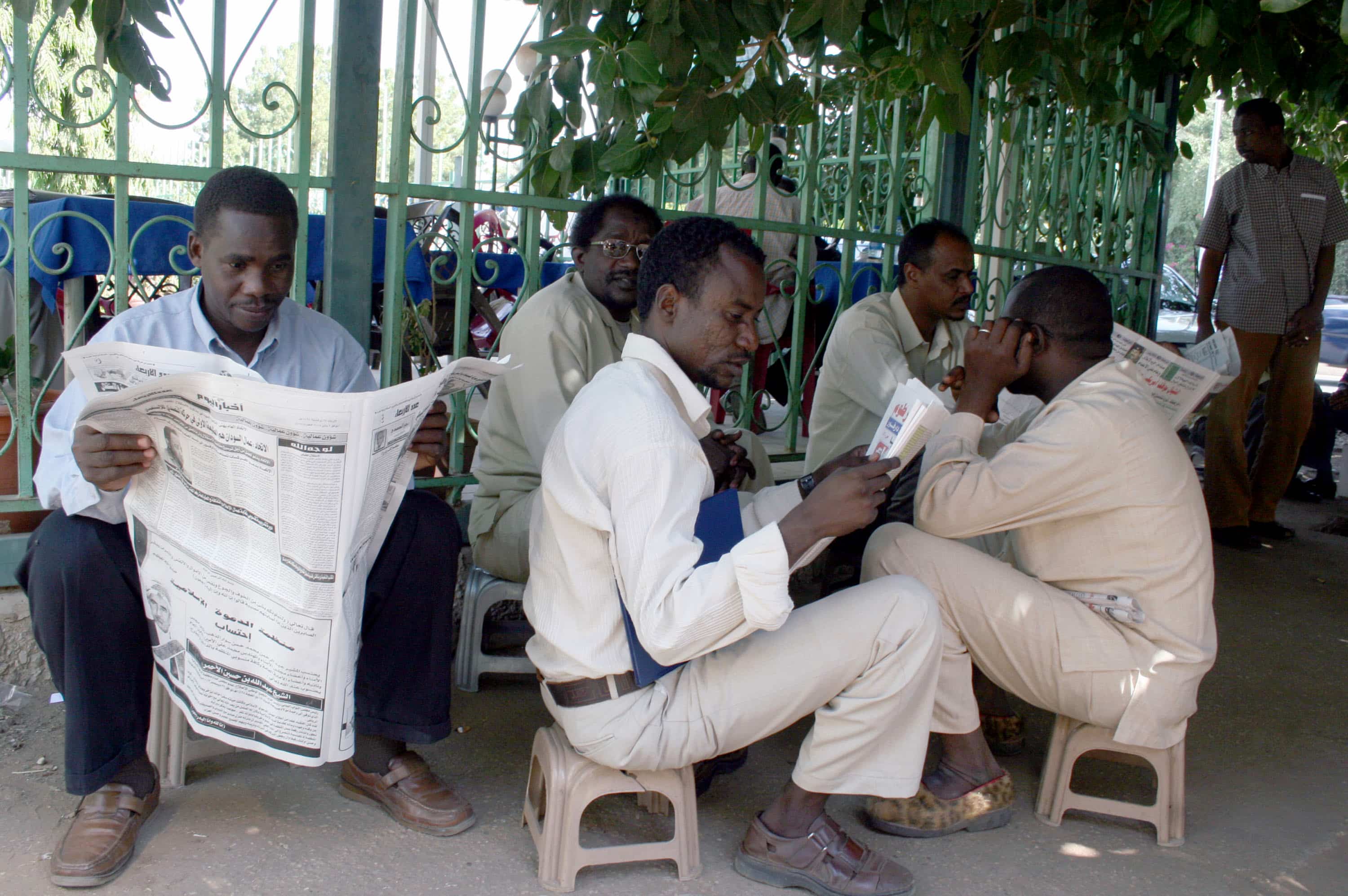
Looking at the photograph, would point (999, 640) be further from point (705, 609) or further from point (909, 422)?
point (705, 609)

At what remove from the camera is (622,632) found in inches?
78.5

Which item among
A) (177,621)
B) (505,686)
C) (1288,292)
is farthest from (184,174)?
(1288,292)

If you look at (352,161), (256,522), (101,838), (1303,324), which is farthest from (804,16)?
(1303,324)

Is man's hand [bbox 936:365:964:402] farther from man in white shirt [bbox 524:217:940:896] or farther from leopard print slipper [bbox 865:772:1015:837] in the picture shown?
leopard print slipper [bbox 865:772:1015:837]

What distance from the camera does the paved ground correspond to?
2.12 m

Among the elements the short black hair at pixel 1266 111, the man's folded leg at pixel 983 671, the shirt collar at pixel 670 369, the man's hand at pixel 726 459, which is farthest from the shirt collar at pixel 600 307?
the short black hair at pixel 1266 111

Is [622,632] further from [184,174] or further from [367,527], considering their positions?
[184,174]

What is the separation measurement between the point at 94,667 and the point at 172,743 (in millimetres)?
361

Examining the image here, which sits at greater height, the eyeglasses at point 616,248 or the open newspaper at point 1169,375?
the eyeglasses at point 616,248

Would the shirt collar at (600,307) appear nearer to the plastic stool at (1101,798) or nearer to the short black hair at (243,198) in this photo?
the short black hair at (243,198)

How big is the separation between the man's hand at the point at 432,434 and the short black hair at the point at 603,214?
928mm

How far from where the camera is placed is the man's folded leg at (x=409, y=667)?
229 centimetres

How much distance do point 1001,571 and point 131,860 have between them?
1843mm

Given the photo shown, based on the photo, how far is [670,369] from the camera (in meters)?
2.05
